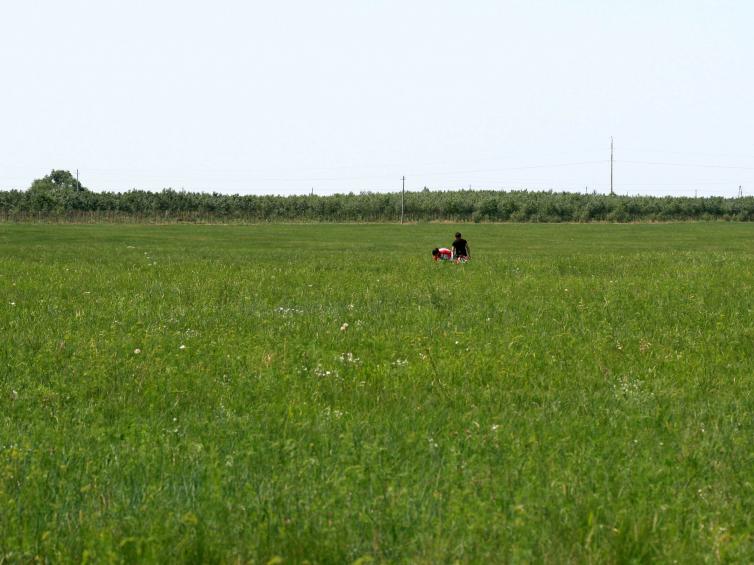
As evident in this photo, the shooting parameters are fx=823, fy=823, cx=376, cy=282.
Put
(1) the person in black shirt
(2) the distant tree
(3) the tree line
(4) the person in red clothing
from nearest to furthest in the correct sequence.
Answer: (1) the person in black shirt
(4) the person in red clothing
(3) the tree line
(2) the distant tree

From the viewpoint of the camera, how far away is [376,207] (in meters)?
128

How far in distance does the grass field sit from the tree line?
343 feet

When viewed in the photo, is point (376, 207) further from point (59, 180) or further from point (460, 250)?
point (460, 250)

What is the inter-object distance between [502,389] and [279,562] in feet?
16.9

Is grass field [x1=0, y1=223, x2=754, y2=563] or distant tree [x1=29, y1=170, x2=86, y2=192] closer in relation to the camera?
grass field [x1=0, y1=223, x2=754, y2=563]

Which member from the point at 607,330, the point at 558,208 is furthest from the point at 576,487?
the point at 558,208

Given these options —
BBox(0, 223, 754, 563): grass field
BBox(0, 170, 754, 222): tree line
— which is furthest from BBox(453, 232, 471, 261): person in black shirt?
BBox(0, 170, 754, 222): tree line

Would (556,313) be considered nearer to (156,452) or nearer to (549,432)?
(549,432)

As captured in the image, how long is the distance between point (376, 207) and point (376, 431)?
121 meters

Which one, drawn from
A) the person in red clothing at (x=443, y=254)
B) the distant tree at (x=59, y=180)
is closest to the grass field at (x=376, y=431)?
the person in red clothing at (x=443, y=254)

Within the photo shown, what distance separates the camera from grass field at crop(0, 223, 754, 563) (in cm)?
506

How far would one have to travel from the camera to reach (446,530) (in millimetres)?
5113

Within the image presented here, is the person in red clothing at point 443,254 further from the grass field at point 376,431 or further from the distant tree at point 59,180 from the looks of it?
the distant tree at point 59,180

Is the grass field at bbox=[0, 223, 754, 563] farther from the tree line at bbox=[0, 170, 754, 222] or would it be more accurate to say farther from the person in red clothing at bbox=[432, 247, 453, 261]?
the tree line at bbox=[0, 170, 754, 222]
